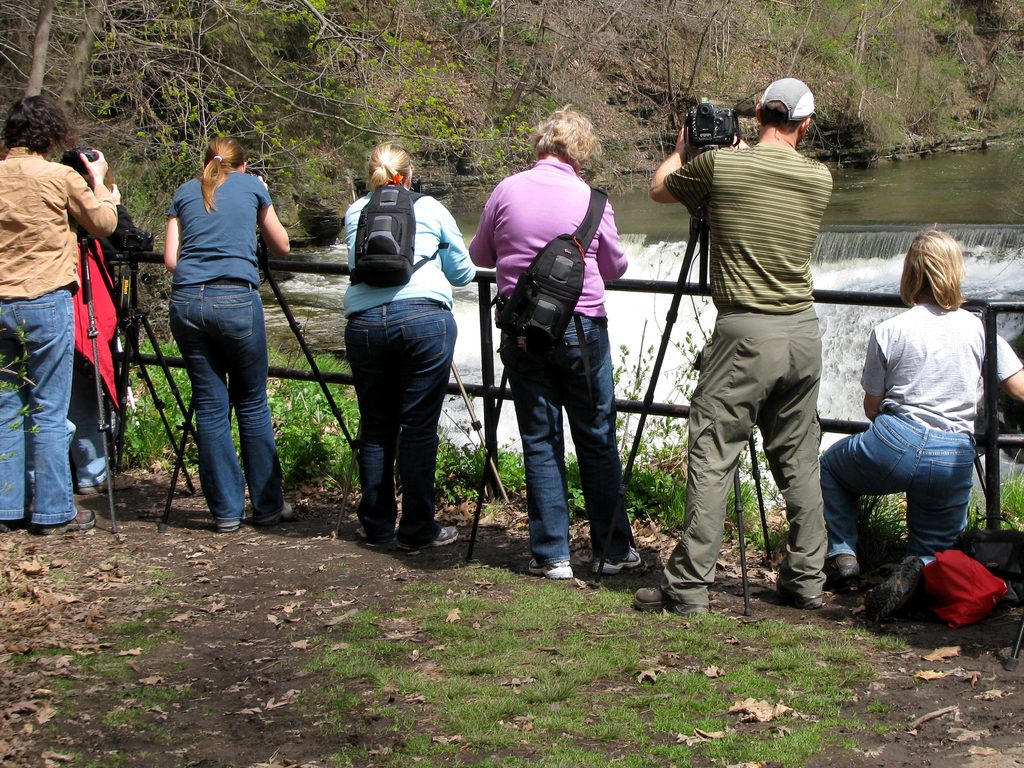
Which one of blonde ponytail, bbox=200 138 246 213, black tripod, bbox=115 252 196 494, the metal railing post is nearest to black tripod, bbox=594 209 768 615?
the metal railing post

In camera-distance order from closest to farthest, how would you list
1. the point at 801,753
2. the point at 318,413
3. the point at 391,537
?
the point at 801,753
the point at 391,537
the point at 318,413

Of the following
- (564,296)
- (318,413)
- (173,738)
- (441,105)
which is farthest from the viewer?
(441,105)

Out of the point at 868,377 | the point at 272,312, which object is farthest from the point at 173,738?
the point at 272,312

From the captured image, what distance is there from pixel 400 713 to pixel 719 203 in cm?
204

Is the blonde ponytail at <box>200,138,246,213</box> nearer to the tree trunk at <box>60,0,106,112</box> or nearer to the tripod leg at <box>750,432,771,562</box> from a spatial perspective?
the tripod leg at <box>750,432,771,562</box>

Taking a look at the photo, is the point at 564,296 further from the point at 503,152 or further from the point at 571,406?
the point at 503,152

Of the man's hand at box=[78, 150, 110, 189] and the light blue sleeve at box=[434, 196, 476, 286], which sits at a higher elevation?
the man's hand at box=[78, 150, 110, 189]

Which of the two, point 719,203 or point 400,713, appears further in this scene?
point 719,203

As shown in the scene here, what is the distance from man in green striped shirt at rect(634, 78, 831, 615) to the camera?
159 inches

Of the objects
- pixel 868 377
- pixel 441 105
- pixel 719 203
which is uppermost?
pixel 441 105

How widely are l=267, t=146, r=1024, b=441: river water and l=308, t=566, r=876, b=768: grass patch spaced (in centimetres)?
188

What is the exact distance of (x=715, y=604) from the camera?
4.45 metres

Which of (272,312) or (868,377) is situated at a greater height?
(868,377)

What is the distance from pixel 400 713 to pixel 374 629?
0.76 meters
